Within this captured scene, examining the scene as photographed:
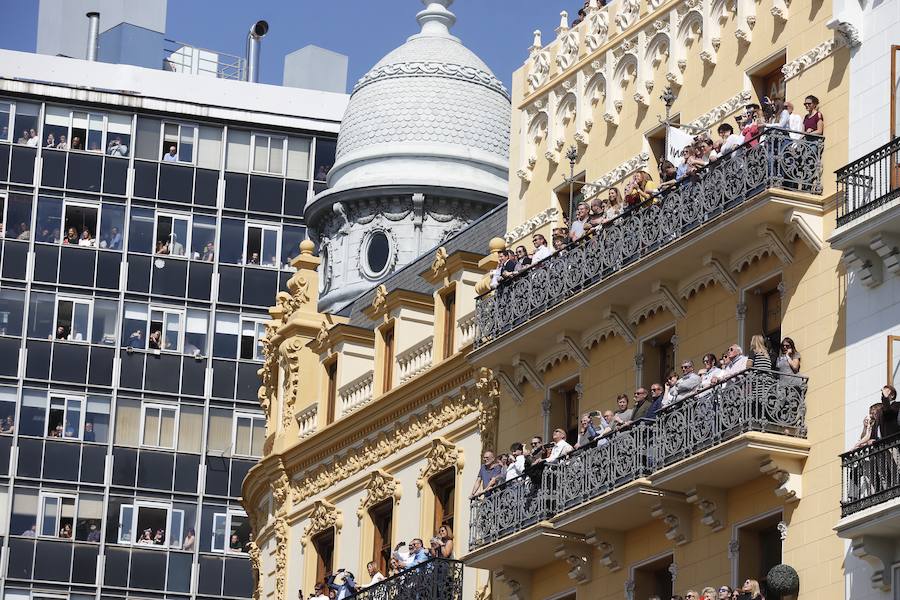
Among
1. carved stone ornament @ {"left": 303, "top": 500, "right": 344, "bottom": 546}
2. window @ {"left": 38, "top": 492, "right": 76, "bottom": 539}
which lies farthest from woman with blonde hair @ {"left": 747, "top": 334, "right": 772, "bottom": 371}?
window @ {"left": 38, "top": 492, "right": 76, "bottom": 539}

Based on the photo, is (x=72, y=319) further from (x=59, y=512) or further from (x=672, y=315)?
(x=672, y=315)

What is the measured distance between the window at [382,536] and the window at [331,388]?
3948mm

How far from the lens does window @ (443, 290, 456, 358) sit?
168 ft

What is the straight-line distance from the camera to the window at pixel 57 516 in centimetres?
8494

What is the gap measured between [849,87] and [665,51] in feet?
21.9

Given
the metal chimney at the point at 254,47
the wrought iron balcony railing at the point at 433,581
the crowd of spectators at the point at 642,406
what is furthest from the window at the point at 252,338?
the crowd of spectators at the point at 642,406

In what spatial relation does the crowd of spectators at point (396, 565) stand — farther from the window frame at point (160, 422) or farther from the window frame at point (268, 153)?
the window frame at point (268, 153)

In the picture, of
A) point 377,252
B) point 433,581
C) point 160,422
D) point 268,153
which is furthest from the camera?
point 268,153

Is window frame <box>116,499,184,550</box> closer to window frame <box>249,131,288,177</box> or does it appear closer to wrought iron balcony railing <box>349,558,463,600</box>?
window frame <box>249,131,288,177</box>

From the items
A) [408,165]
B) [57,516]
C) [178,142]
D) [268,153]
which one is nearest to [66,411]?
[57,516]

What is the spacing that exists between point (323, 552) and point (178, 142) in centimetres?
3784

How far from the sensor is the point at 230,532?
283ft

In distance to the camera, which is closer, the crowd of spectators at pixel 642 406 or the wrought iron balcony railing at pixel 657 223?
the crowd of spectators at pixel 642 406

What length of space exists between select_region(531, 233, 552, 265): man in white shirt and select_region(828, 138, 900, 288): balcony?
27.9 ft
